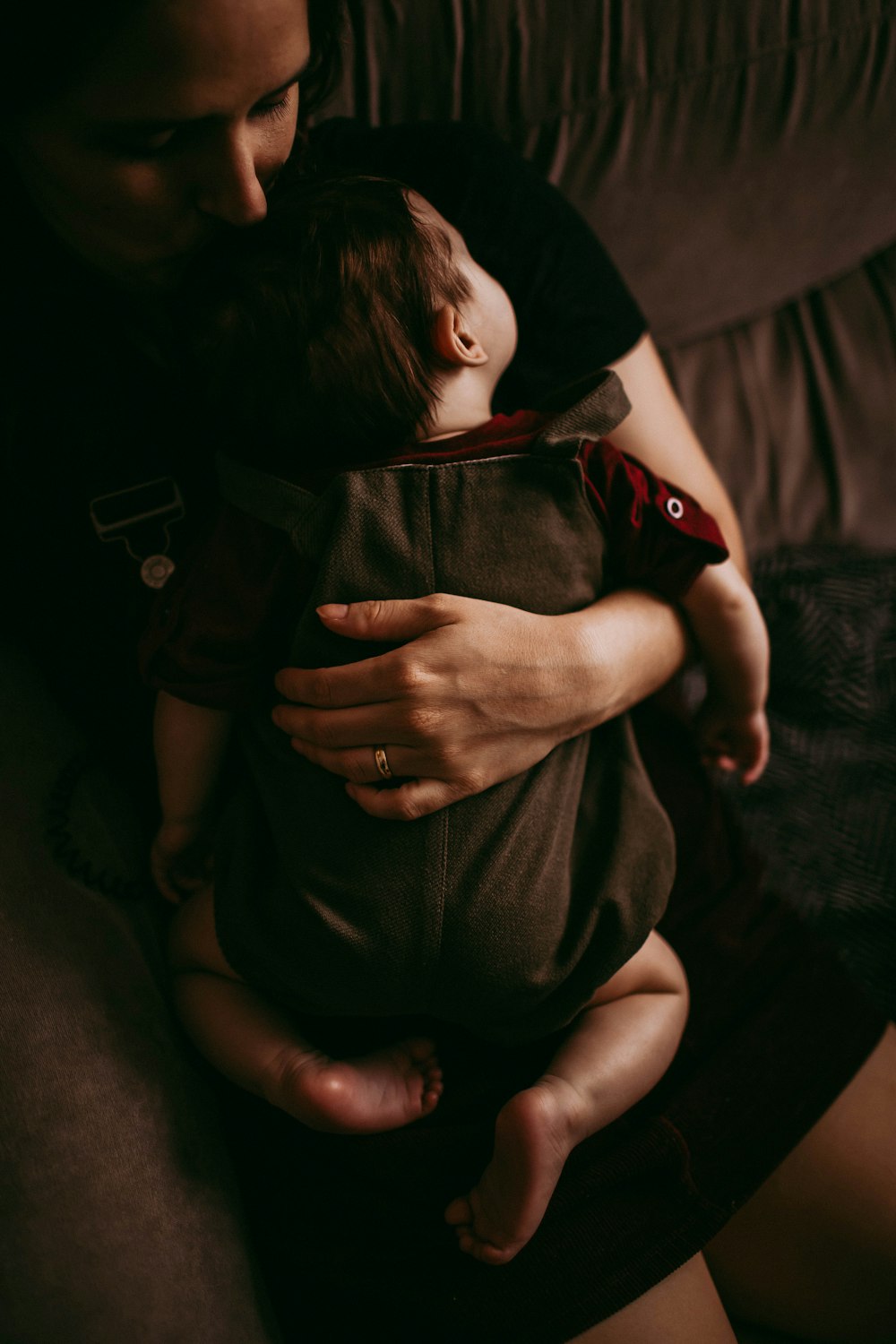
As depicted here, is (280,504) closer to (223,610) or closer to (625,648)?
(223,610)

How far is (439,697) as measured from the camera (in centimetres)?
72

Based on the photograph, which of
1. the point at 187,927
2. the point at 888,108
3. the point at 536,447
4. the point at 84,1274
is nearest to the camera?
the point at 84,1274

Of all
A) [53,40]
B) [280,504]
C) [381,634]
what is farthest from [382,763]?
[53,40]

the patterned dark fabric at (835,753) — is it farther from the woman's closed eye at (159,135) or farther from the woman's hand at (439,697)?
the woman's closed eye at (159,135)

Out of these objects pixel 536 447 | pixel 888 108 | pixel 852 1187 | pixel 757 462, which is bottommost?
pixel 852 1187

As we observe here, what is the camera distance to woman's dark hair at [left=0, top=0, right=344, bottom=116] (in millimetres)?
548

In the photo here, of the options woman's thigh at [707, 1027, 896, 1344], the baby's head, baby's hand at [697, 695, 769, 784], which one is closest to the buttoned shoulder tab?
the baby's head

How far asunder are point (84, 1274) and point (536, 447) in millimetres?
772

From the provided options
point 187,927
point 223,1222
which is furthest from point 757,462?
point 223,1222

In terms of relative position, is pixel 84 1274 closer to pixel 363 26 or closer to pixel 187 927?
pixel 187 927

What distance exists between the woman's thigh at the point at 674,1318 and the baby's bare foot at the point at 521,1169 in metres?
0.10

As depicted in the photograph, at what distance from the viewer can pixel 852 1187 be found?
2.64 ft

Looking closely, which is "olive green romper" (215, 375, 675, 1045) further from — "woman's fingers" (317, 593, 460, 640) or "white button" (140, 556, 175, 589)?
"white button" (140, 556, 175, 589)

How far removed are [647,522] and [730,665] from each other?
0.24m
